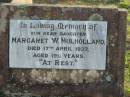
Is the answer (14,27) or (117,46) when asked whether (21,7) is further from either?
(117,46)

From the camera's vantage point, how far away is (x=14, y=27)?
21.7ft

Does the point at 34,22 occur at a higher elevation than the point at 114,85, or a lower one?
higher

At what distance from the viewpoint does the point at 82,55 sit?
6656 millimetres

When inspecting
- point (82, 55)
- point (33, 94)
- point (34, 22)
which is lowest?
point (33, 94)

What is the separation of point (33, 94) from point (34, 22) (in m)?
0.94

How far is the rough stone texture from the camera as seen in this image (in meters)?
6.63

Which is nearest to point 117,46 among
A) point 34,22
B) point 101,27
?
point 101,27

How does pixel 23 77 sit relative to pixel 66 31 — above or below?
below

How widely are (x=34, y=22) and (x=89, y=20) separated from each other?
702mm

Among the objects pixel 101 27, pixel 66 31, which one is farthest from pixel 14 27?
pixel 101 27

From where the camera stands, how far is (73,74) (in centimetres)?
672

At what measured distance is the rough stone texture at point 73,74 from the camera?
6629 millimetres

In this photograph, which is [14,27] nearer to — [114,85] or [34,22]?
[34,22]

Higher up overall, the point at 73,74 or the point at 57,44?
the point at 57,44
